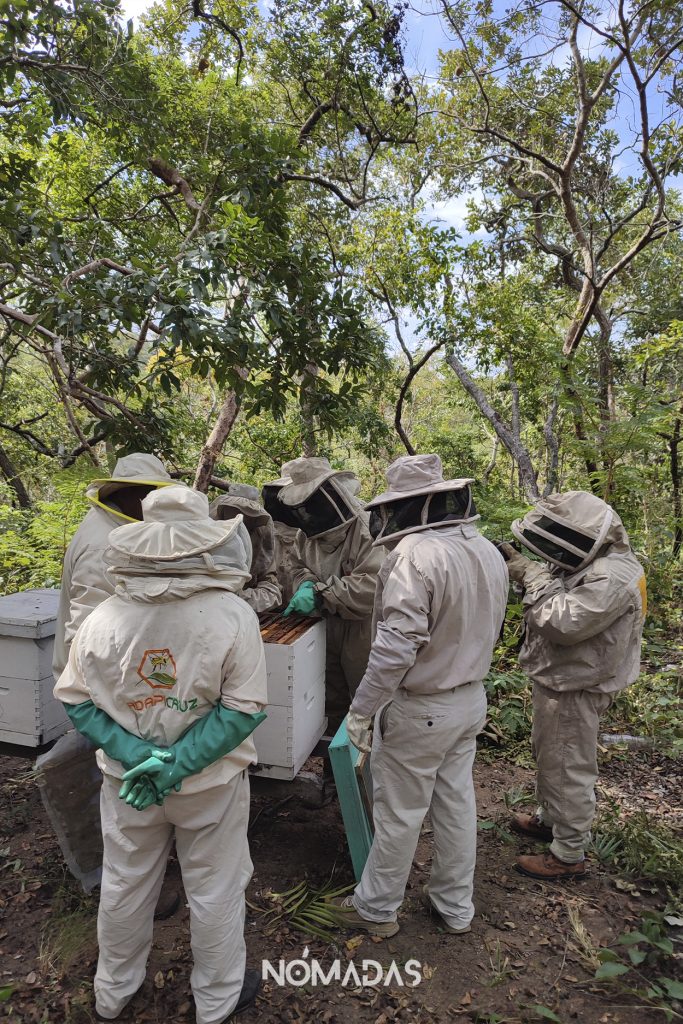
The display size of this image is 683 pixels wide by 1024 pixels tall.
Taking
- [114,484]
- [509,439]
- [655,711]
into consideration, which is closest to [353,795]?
[114,484]

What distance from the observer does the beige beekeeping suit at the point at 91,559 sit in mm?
2648

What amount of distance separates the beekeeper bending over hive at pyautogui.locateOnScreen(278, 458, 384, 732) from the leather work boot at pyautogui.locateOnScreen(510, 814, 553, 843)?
124 cm

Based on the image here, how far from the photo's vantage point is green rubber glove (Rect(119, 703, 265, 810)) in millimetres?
2002

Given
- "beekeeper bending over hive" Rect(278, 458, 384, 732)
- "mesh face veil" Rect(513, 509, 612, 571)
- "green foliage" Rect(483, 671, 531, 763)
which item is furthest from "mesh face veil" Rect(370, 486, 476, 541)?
"green foliage" Rect(483, 671, 531, 763)

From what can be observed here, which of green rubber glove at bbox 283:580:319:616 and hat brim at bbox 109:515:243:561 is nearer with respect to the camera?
hat brim at bbox 109:515:243:561

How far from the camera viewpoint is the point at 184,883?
222 centimetres

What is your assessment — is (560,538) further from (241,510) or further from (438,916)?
(438,916)

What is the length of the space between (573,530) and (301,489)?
5.04ft

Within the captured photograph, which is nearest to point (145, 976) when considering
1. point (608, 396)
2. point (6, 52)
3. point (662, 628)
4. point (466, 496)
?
point (466, 496)

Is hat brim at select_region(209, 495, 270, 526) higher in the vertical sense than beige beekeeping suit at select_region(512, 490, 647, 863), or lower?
higher

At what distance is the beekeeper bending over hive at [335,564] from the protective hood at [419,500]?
69 centimetres

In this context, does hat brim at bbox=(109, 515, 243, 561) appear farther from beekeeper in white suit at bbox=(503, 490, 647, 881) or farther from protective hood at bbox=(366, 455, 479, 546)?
beekeeper in white suit at bbox=(503, 490, 647, 881)

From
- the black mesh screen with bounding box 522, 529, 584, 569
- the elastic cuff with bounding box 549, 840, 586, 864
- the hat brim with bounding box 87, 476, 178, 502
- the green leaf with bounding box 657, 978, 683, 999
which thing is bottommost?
the elastic cuff with bounding box 549, 840, 586, 864

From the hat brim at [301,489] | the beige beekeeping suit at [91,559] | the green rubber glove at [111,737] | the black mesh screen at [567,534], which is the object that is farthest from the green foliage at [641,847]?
the beige beekeeping suit at [91,559]
